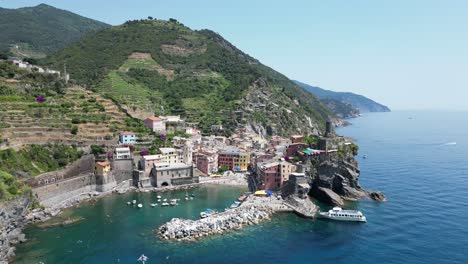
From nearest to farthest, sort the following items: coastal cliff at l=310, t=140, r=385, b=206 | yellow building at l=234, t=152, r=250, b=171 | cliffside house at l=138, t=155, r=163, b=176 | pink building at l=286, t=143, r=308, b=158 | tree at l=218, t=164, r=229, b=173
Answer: coastal cliff at l=310, t=140, r=385, b=206
cliffside house at l=138, t=155, r=163, b=176
pink building at l=286, t=143, r=308, b=158
tree at l=218, t=164, r=229, b=173
yellow building at l=234, t=152, r=250, b=171

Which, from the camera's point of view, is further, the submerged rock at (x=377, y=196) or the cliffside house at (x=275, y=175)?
the cliffside house at (x=275, y=175)

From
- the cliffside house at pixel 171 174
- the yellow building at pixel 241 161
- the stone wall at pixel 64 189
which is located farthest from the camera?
the yellow building at pixel 241 161

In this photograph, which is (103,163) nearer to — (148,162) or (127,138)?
(148,162)

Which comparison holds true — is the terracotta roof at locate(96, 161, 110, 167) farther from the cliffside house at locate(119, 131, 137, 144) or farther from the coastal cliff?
the coastal cliff

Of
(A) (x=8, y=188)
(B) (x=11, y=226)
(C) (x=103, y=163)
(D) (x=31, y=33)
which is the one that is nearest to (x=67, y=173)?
(C) (x=103, y=163)

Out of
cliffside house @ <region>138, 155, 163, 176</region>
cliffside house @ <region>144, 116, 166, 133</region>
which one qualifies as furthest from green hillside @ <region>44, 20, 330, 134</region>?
cliffside house @ <region>138, 155, 163, 176</region>

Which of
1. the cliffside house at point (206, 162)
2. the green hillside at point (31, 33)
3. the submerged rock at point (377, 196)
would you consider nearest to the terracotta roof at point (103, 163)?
the cliffside house at point (206, 162)

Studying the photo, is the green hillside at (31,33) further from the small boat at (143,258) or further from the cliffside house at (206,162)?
the small boat at (143,258)
